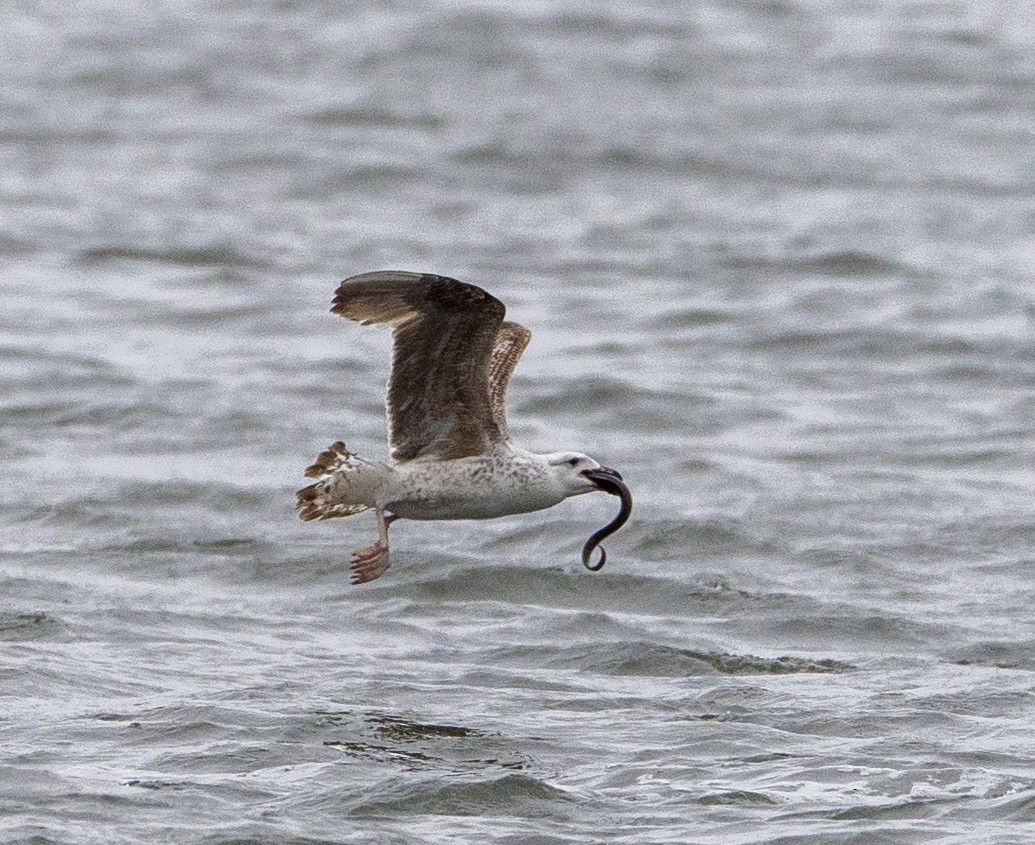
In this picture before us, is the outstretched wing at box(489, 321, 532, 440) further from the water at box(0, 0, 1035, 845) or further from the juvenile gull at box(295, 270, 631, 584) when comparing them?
the water at box(0, 0, 1035, 845)

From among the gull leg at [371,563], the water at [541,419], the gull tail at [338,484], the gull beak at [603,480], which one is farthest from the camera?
the gull beak at [603,480]

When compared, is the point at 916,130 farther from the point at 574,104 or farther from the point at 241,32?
the point at 241,32

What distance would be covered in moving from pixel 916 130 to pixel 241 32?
7.51 meters

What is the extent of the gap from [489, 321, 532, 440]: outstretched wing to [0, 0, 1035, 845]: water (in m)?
1.15

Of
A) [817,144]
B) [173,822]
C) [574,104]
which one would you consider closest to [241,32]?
[574,104]

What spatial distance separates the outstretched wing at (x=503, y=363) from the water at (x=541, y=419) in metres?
1.15

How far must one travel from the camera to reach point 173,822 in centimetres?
731

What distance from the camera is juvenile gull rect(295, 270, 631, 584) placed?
837cm

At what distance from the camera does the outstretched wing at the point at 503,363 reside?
28.7 feet

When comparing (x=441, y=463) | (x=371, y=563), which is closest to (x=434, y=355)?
(x=441, y=463)

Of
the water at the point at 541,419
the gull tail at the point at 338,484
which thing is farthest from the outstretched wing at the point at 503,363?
the water at the point at 541,419

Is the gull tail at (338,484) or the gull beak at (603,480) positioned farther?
the gull beak at (603,480)

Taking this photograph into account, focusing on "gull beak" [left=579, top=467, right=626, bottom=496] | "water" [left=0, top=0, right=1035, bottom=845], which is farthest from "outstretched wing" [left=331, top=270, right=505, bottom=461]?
"water" [left=0, top=0, right=1035, bottom=845]

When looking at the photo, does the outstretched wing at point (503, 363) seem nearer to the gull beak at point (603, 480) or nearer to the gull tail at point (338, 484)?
the gull beak at point (603, 480)
